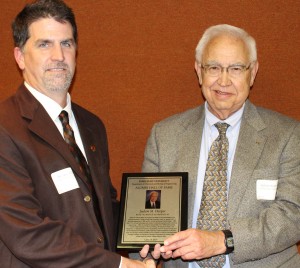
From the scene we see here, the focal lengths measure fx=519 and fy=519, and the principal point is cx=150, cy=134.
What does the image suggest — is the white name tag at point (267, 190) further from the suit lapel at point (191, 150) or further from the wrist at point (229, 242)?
the suit lapel at point (191, 150)

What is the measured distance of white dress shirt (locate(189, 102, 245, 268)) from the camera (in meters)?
2.81

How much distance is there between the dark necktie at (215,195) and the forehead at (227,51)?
439 millimetres

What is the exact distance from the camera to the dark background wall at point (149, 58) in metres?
3.30

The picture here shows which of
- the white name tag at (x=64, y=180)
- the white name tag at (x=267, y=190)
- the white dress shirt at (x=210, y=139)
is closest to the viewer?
the white name tag at (x=64, y=180)

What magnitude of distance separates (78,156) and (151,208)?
464mm

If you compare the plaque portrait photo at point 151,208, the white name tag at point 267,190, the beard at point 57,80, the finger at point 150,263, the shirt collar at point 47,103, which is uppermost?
the beard at point 57,80

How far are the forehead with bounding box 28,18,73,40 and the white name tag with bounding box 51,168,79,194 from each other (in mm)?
674

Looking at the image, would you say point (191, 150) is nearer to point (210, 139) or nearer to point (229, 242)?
point (210, 139)

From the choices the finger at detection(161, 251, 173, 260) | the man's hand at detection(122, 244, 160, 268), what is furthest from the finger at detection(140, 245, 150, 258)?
the finger at detection(161, 251, 173, 260)

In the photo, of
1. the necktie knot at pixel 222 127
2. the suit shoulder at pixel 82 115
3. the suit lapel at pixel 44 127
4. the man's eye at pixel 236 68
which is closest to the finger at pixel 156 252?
the suit lapel at pixel 44 127

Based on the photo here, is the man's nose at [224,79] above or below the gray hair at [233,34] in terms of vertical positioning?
below

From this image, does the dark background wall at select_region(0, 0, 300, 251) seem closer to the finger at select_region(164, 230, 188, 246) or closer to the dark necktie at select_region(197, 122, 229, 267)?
the dark necktie at select_region(197, 122, 229, 267)

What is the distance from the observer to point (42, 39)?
8.43 feet

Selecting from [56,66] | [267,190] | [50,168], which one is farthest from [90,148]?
[267,190]
